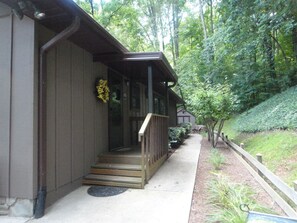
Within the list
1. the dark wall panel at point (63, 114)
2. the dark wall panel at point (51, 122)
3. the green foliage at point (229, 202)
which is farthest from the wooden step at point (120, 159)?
the green foliage at point (229, 202)

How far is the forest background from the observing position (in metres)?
11.1

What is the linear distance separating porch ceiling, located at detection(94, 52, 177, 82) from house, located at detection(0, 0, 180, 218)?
0.9 inches

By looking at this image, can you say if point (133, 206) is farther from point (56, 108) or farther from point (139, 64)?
point (139, 64)

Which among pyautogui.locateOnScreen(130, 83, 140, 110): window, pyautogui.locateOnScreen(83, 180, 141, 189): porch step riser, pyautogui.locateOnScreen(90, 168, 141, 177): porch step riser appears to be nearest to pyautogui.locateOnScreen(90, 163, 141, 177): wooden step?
pyautogui.locateOnScreen(90, 168, 141, 177): porch step riser

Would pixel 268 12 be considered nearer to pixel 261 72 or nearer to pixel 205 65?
pixel 261 72

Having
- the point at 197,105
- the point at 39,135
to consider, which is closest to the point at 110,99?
the point at 39,135

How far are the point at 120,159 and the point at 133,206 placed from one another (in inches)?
65.7

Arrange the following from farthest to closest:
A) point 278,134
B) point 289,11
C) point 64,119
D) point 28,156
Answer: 1. point 289,11
2. point 278,134
3. point 64,119
4. point 28,156

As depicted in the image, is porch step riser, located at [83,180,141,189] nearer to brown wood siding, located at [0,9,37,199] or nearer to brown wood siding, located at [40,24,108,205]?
brown wood siding, located at [40,24,108,205]

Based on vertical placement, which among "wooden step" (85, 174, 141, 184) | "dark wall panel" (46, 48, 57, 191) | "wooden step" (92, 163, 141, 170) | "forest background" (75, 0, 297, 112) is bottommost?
"wooden step" (85, 174, 141, 184)

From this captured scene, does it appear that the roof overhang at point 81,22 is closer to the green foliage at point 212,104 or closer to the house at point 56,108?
the house at point 56,108

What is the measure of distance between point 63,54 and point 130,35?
58.1 feet

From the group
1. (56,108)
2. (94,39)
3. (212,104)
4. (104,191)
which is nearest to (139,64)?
(94,39)

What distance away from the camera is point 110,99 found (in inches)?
247
